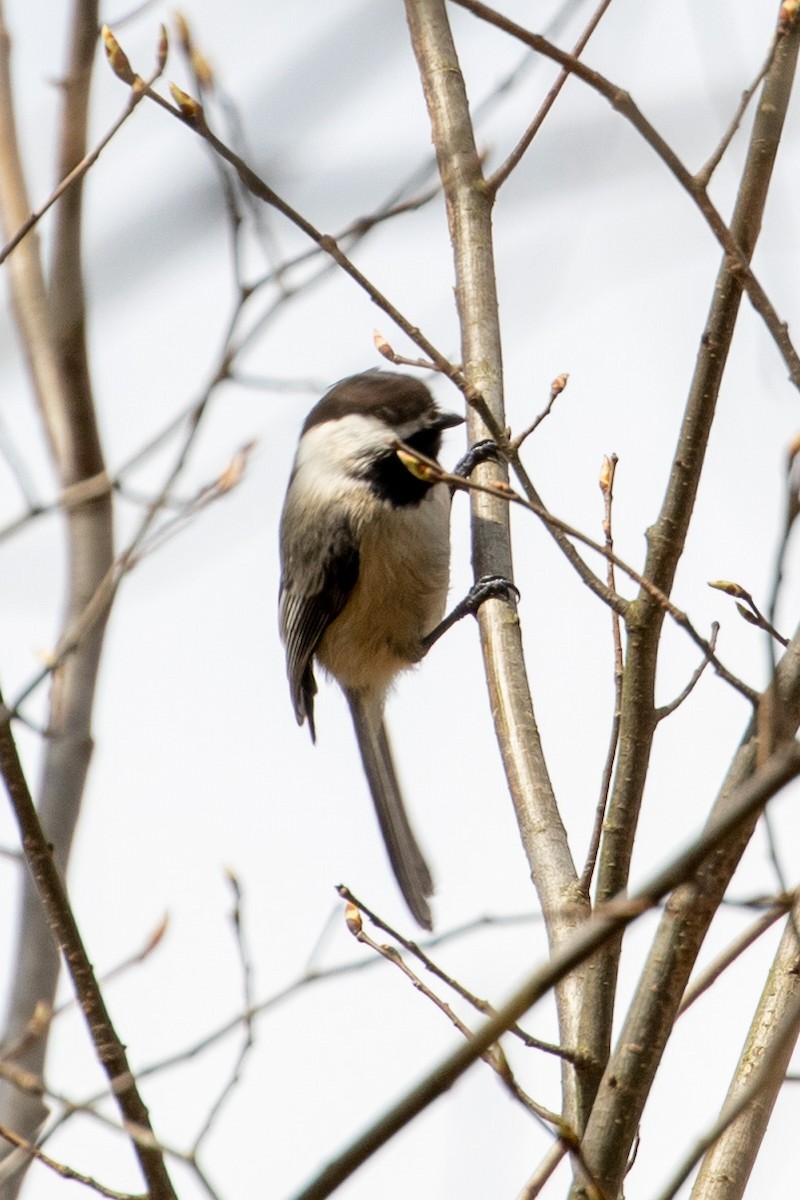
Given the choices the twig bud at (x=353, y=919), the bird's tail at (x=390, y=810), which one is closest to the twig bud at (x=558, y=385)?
the twig bud at (x=353, y=919)

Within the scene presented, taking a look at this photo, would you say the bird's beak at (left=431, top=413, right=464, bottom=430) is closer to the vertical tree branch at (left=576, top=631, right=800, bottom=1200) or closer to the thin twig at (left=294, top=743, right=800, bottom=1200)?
the vertical tree branch at (left=576, top=631, right=800, bottom=1200)

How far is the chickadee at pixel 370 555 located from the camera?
3652 millimetres

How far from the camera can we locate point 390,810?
3.99 metres

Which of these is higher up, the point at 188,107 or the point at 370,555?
the point at 370,555

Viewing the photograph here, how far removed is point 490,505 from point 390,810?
143 cm

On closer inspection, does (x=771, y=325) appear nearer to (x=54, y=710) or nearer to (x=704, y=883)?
(x=704, y=883)

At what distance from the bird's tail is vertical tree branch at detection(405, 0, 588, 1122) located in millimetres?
1310

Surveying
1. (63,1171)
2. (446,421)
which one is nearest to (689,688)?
(63,1171)

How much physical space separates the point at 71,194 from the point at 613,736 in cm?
206

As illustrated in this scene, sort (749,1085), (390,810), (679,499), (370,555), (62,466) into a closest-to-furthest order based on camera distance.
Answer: (749,1085) < (679,499) < (62,466) < (370,555) < (390,810)

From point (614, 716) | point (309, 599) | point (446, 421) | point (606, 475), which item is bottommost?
point (614, 716)

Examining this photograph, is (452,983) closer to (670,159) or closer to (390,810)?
(670,159)

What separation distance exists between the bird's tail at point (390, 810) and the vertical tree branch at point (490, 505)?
1310 millimetres

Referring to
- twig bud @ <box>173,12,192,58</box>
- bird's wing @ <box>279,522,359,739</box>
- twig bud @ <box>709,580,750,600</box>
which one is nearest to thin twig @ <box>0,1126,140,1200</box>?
twig bud @ <box>709,580,750,600</box>
